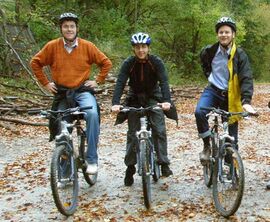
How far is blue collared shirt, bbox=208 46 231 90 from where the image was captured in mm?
6070

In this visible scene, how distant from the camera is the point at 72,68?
20.5 feet

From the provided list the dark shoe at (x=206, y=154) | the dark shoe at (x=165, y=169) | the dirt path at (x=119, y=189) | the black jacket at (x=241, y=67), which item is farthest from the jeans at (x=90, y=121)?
the black jacket at (x=241, y=67)

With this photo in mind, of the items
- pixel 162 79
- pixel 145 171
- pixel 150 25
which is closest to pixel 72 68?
pixel 162 79

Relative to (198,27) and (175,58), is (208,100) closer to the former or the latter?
(198,27)

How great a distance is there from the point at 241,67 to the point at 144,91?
141 centimetres

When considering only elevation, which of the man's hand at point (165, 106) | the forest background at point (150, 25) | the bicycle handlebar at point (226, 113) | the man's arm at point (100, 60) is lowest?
the bicycle handlebar at point (226, 113)

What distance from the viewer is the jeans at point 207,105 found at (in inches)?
239

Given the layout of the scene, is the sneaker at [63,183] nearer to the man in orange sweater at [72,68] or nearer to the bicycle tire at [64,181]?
the bicycle tire at [64,181]

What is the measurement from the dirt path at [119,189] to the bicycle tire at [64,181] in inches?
7.2

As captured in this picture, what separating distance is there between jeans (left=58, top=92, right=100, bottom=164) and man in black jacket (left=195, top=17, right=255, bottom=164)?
1.38 m

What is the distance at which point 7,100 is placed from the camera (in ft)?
51.2

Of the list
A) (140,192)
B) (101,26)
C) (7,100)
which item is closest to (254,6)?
(101,26)

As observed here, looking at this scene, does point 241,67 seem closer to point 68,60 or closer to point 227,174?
point 227,174

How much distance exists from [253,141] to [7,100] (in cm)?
861
